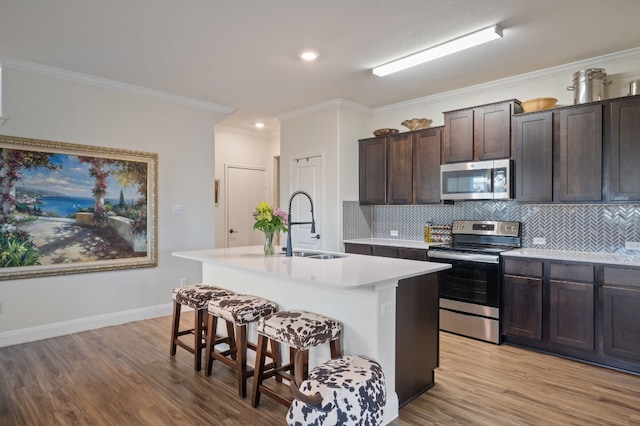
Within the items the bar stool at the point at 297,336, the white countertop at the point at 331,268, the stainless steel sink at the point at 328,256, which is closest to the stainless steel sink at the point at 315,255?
the stainless steel sink at the point at 328,256

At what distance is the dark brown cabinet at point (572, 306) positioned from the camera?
3.16 m

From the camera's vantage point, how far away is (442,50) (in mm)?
3322

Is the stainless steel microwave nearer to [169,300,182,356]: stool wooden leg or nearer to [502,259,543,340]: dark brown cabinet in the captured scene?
[502,259,543,340]: dark brown cabinet

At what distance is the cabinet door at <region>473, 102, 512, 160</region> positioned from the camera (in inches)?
153

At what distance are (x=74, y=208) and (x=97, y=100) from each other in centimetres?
124

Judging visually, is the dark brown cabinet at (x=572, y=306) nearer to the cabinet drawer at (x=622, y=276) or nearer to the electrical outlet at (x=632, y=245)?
the cabinet drawer at (x=622, y=276)

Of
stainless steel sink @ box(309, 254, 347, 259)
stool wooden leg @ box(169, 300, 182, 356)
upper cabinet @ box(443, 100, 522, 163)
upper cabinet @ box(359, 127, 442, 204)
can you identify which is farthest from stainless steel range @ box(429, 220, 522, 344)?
stool wooden leg @ box(169, 300, 182, 356)

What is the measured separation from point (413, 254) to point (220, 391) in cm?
260

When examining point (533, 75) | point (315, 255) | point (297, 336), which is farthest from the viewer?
point (533, 75)

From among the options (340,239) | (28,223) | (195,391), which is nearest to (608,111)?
(340,239)

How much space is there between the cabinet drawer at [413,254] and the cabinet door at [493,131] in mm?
1232

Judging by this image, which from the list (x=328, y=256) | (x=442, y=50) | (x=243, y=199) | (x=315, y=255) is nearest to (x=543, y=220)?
(x=442, y=50)

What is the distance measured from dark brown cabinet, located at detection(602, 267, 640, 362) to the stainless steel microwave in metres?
1.18

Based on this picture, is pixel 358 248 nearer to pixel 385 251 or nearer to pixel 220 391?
pixel 385 251
